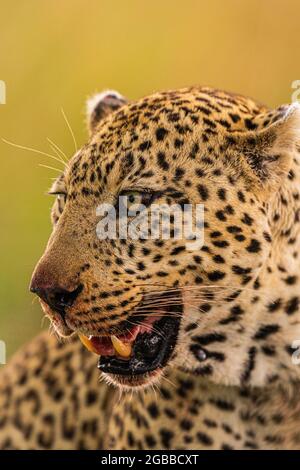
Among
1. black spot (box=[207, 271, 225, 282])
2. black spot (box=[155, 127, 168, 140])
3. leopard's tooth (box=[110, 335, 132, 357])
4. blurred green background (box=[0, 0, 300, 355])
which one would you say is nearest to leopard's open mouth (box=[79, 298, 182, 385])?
leopard's tooth (box=[110, 335, 132, 357])

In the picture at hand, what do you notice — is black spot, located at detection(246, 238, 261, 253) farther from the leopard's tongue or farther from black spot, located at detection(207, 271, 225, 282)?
the leopard's tongue

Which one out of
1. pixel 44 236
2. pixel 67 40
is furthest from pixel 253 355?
pixel 67 40

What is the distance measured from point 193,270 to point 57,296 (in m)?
0.69

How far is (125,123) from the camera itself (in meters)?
6.26

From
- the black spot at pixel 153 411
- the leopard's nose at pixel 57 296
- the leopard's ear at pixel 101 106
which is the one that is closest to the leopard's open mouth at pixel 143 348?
the leopard's nose at pixel 57 296

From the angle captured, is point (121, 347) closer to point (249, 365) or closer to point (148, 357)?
point (148, 357)

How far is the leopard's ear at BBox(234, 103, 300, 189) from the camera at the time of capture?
598 centimetres

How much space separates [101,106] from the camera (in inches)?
275

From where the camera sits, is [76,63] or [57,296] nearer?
[57,296]

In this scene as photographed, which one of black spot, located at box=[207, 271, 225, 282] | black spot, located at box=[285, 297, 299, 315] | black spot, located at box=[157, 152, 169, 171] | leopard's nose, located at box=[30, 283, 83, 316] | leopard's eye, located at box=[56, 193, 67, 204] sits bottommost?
black spot, located at box=[285, 297, 299, 315]

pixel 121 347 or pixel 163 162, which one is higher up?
pixel 163 162

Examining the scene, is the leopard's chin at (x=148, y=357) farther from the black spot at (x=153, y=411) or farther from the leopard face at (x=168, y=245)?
the black spot at (x=153, y=411)

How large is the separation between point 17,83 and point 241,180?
8312 millimetres

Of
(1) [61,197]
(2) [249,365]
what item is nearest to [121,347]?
(2) [249,365]
